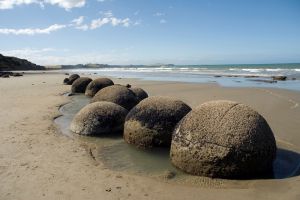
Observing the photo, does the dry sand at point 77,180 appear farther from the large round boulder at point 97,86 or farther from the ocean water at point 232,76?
the ocean water at point 232,76

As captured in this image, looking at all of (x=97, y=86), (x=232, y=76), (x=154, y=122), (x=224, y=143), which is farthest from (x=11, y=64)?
(x=224, y=143)

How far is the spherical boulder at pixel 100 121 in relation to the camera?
8.75 m

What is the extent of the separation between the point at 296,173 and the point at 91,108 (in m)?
5.05

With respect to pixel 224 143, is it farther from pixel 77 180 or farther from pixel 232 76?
pixel 232 76

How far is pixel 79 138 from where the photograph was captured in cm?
849

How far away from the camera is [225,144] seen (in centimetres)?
557

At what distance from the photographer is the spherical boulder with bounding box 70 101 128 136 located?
875cm

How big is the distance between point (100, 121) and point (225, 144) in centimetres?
399

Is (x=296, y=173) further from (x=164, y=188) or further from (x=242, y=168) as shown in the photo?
(x=164, y=188)

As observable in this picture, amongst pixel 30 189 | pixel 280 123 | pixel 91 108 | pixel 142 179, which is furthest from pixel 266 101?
pixel 30 189

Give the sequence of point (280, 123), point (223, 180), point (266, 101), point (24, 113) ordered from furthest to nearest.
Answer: point (266, 101) < point (24, 113) < point (280, 123) < point (223, 180)

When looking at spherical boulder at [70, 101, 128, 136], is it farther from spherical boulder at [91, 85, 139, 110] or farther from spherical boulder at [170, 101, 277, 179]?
spherical boulder at [170, 101, 277, 179]

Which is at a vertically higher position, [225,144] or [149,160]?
[225,144]

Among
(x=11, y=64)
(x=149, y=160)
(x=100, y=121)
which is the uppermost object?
(x=100, y=121)
